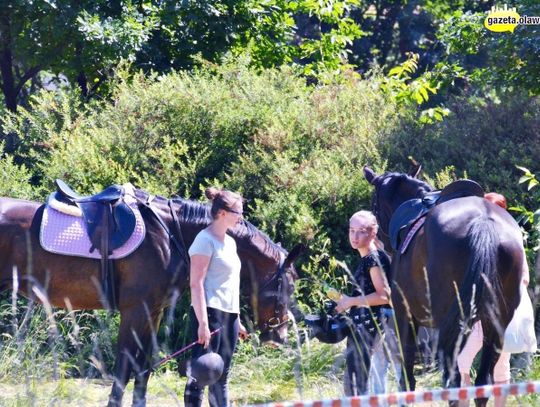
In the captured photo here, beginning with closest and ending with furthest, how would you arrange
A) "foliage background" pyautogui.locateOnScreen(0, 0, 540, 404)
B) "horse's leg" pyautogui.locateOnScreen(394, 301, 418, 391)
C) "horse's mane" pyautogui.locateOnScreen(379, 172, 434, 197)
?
"horse's leg" pyautogui.locateOnScreen(394, 301, 418, 391)
"horse's mane" pyautogui.locateOnScreen(379, 172, 434, 197)
"foliage background" pyautogui.locateOnScreen(0, 0, 540, 404)

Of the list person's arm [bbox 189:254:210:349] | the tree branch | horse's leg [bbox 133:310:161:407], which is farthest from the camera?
the tree branch

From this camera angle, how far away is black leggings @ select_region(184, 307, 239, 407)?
6.04 metres

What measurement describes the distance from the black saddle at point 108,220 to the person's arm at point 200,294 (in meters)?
1.25

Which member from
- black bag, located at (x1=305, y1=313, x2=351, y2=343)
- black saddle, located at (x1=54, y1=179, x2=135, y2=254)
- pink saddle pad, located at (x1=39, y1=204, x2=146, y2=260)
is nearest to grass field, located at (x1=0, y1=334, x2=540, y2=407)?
black bag, located at (x1=305, y1=313, x2=351, y2=343)

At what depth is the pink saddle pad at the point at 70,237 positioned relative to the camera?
696 cm

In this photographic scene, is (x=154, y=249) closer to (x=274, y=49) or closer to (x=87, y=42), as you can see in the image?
(x=87, y=42)

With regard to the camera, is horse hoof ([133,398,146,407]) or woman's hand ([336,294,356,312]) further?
horse hoof ([133,398,146,407])

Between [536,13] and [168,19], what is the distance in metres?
4.82

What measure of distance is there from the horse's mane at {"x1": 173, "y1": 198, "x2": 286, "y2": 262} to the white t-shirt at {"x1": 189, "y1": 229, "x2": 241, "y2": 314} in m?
0.92

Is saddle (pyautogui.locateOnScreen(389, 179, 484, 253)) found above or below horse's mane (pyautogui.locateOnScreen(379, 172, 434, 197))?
below

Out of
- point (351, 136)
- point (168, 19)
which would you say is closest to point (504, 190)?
point (351, 136)

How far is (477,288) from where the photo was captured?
5.59 metres

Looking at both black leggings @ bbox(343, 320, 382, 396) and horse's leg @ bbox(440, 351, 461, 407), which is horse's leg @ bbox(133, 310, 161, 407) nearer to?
black leggings @ bbox(343, 320, 382, 396)

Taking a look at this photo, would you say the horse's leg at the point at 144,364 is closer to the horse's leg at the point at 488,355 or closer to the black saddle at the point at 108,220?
the black saddle at the point at 108,220
